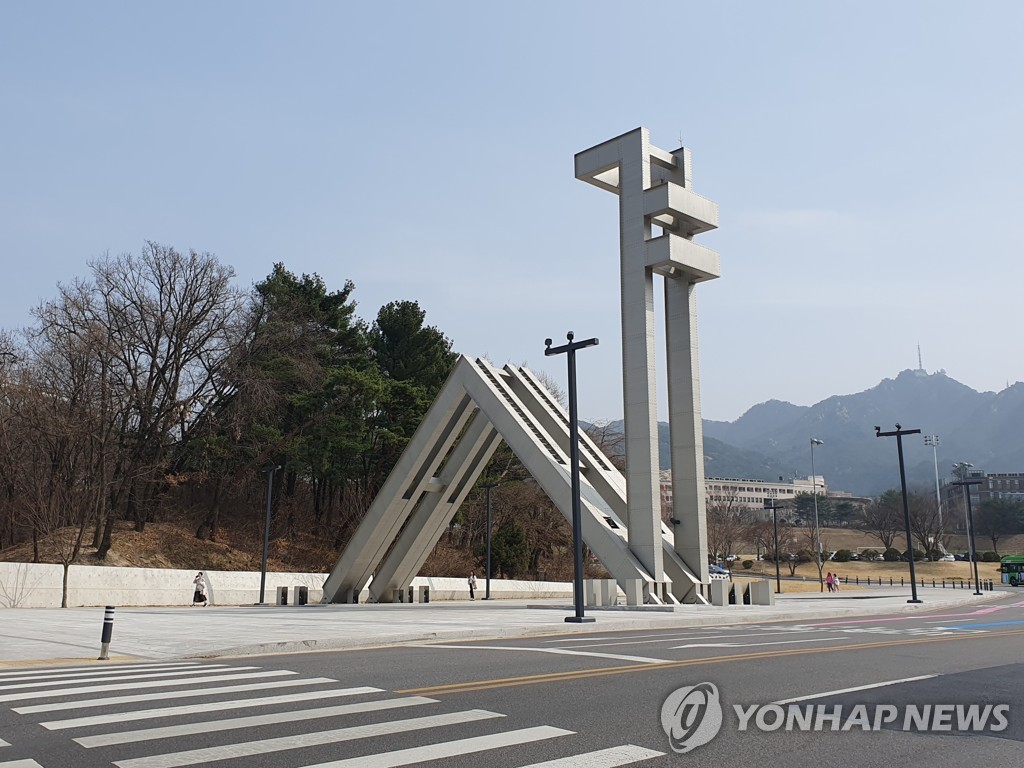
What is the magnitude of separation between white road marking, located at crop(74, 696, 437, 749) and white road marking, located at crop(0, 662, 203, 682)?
15.6 ft

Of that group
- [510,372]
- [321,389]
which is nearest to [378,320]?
[321,389]

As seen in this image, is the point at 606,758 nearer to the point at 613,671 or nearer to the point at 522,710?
the point at 522,710

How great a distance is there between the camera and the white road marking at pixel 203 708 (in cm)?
762

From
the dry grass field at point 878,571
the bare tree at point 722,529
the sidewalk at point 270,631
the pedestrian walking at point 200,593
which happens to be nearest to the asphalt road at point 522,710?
the sidewalk at point 270,631

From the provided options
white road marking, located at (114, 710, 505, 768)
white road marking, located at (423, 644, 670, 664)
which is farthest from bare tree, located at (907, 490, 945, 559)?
white road marking, located at (114, 710, 505, 768)

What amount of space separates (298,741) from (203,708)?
79.1 inches

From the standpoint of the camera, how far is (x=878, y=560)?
101 meters

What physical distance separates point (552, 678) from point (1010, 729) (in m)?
4.69

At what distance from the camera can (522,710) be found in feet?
26.1

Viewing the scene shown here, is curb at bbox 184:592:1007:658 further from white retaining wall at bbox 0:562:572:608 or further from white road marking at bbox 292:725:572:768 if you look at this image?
white retaining wall at bbox 0:562:572:608

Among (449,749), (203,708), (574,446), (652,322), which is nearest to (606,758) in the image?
(449,749)

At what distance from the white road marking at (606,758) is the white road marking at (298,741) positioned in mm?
976

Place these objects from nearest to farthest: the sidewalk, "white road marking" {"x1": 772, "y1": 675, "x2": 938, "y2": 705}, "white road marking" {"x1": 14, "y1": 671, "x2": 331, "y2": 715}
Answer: "white road marking" {"x1": 14, "y1": 671, "x2": 331, "y2": 715} → "white road marking" {"x1": 772, "y1": 675, "x2": 938, "y2": 705} → the sidewalk

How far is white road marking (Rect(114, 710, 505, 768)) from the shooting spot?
6.12 m
